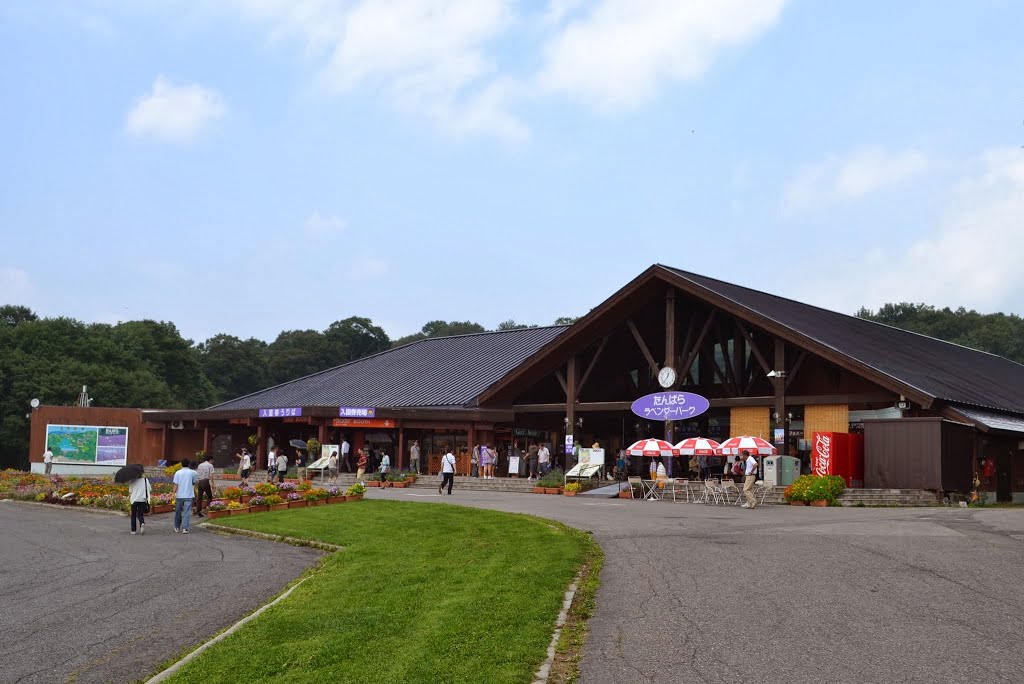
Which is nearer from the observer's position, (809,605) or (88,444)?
(809,605)

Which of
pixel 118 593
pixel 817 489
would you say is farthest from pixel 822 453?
pixel 118 593

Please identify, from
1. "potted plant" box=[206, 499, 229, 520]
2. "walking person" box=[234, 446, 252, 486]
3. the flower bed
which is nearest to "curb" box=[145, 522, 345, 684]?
"potted plant" box=[206, 499, 229, 520]

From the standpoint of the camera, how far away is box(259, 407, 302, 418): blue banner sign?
128 feet

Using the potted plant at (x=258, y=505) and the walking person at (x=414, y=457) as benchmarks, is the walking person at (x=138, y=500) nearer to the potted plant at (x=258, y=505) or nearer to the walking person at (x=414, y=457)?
the potted plant at (x=258, y=505)

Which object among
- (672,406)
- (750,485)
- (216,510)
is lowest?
(216,510)

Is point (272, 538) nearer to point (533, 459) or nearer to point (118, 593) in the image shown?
point (118, 593)

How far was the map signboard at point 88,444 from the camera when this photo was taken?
44.1 meters

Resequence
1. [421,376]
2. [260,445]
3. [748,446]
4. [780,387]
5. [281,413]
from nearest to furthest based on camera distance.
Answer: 1. [748,446]
2. [780,387]
3. [281,413]
4. [260,445]
5. [421,376]

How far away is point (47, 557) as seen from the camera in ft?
48.8

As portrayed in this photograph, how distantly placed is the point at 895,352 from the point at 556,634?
29.3 metres

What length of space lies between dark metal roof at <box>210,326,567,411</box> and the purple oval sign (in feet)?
29.5

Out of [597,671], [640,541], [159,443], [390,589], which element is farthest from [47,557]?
[159,443]

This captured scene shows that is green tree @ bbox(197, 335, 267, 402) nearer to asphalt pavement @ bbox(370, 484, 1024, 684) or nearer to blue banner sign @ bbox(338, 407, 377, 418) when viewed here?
blue banner sign @ bbox(338, 407, 377, 418)

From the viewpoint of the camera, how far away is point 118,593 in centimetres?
1164
